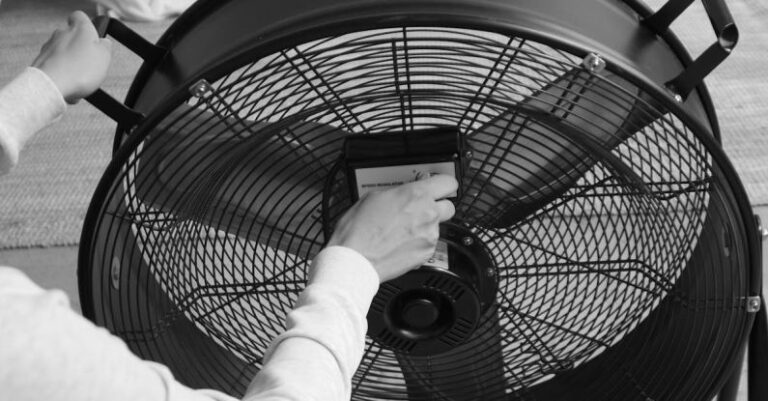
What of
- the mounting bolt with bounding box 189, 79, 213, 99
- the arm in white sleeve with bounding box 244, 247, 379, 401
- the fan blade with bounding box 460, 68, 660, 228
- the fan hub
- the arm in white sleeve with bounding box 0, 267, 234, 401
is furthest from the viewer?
the fan hub

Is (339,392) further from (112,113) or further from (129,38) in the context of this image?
(129,38)

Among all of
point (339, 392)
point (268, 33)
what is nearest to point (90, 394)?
point (339, 392)

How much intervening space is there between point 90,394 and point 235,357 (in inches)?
27.7

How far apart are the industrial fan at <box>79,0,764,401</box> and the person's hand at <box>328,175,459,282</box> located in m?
0.04

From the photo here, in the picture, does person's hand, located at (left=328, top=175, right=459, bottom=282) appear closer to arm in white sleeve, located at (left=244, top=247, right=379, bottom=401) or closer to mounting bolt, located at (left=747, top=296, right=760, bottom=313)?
arm in white sleeve, located at (left=244, top=247, right=379, bottom=401)

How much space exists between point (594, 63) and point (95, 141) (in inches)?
84.2

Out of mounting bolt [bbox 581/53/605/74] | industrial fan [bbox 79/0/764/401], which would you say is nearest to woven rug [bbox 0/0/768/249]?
industrial fan [bbox 79/0/764/401]

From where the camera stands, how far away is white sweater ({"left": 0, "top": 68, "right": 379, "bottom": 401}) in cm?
67

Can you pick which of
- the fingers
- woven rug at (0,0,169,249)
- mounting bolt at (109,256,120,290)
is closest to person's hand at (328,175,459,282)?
the fingers

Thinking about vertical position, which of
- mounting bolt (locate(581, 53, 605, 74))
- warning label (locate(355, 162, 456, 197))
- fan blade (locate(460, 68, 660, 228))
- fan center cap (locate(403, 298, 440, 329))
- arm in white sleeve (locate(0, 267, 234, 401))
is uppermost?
mounting bolt (locate(581, 53, 605, 74))

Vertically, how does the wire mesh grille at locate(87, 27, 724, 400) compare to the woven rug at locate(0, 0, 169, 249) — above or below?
above

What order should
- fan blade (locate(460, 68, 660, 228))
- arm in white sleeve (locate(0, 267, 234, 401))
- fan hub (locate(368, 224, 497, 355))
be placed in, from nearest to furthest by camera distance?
arm in white sleeve (locate(0, 267, 234, 401))
fan blade (locate(460, 68, 660, 228))
fan hub (locate(368, 224, 497, 355))

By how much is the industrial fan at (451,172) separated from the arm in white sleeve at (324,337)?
0.14 meters

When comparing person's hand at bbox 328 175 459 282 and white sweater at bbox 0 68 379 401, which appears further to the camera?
person's hand at bbox 328 175 459 282
